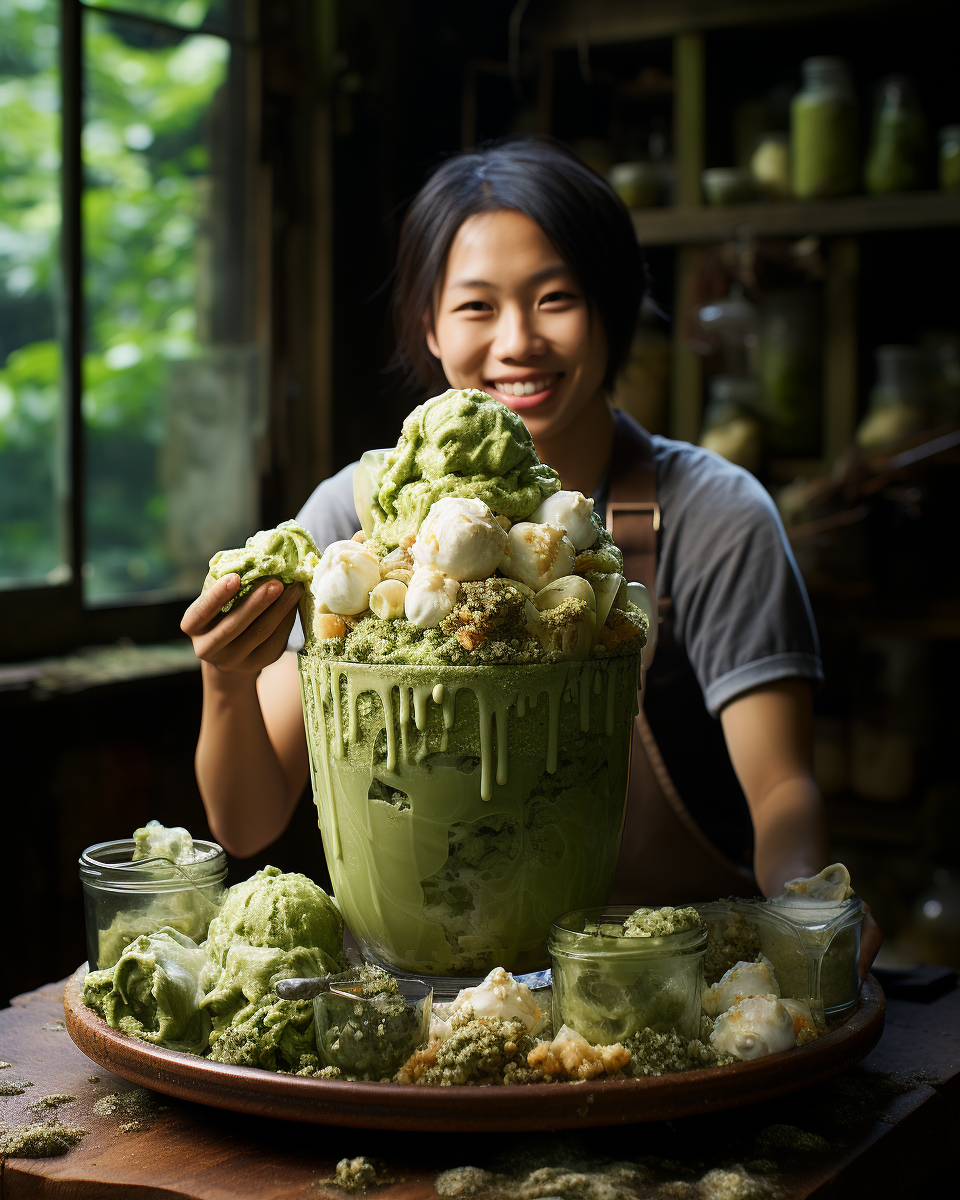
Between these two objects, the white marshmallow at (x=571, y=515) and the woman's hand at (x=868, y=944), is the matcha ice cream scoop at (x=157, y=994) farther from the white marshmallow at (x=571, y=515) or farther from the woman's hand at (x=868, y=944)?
the woman's hand at (x=868, y=944)

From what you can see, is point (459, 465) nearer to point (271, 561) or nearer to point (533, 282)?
point (271, 561)

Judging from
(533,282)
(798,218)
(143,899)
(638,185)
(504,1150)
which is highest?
(638,185)

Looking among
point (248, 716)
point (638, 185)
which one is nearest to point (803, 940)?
point (248, 716)

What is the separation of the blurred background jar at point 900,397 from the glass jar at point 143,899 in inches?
63.6

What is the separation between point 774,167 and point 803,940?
71.8 inches

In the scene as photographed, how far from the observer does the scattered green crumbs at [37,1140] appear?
2.22 ft

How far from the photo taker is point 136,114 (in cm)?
215

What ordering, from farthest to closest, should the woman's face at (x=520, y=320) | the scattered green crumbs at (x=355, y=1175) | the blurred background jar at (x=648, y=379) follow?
the blurred background jar at (x=648, y=379)
the woman's face at (x=520, y=320)
the scattered green crumbs at (x=355, y=1175)

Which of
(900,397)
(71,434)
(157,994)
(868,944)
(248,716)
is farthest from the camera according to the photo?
(900,397)

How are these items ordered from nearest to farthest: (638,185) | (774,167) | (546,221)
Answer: (546,221)
(774,167)
(638,185)

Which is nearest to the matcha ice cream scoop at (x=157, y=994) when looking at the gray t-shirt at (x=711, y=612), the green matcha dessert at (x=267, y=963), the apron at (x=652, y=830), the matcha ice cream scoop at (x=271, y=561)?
the green matcha dessert at (x=267, y=963)

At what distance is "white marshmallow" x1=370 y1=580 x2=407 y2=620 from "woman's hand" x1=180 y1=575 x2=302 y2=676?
0.09 m

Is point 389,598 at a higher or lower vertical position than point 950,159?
lower

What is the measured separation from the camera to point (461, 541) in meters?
0.72
